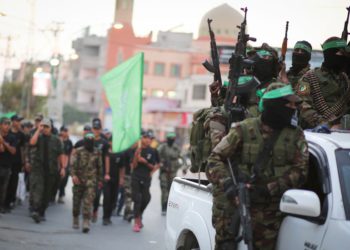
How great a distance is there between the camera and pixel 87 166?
44.6 ft

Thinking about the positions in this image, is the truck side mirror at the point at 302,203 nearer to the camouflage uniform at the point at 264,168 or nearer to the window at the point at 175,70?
the camouflage uniform at the point at 264,168

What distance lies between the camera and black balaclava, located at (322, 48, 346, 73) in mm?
6922

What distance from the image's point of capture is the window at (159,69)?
8469 cm

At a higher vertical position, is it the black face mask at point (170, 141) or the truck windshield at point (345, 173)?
the truck windshield at point (345, 173)

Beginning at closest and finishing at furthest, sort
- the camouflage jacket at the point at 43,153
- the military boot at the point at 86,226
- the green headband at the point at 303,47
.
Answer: the green headband at the point at 303,47
the military boot at the point at 86,226
the camouflage jacket at the point at 43,153

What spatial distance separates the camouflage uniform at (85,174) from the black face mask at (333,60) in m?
7.24

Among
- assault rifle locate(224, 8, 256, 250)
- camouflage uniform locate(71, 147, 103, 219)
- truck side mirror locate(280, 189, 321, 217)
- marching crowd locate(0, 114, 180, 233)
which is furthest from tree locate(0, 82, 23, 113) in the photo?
truck side mirror locate(280, 189, 321, 217)

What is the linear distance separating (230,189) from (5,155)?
10.0m

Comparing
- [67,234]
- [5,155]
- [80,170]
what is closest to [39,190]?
[5,155]

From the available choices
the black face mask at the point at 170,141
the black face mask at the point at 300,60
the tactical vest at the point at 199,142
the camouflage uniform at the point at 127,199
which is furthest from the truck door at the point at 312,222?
the black face mask at the point at 170,141

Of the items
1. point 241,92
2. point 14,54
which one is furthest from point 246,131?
point 14,54

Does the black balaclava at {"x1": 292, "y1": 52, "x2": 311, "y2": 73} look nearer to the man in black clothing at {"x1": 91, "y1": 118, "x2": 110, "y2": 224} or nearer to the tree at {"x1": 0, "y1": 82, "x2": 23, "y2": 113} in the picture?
the man in black clothing at {"x1": 91, "y1": 118, "x2": 110, "y2": 224}

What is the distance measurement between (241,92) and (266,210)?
5.17ft

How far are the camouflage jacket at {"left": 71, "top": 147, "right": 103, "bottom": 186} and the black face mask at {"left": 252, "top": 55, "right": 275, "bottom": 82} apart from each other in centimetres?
742
